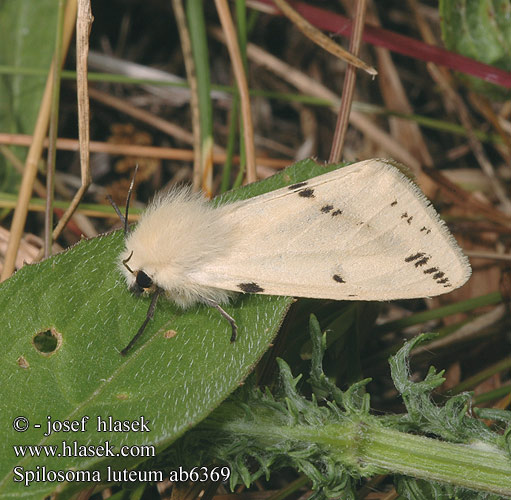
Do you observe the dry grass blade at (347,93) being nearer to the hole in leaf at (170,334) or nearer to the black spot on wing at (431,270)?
the black spot on wing at (431,270)

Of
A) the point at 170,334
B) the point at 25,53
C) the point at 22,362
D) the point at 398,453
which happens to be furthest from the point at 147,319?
the point at 25,53

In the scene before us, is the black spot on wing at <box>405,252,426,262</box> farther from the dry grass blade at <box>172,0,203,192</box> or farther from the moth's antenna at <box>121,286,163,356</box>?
the dry grass blade at <box>172,0,203,192</box>

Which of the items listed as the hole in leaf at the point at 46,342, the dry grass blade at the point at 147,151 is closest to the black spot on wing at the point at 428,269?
the hole in leaf at the point at 46,342

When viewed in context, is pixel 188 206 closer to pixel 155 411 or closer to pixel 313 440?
pixel 155 411

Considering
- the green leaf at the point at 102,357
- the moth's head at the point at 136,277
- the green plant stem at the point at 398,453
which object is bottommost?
the green plant stem at the point at 398,453

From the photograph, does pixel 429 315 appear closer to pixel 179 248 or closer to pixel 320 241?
pixel 320 241
